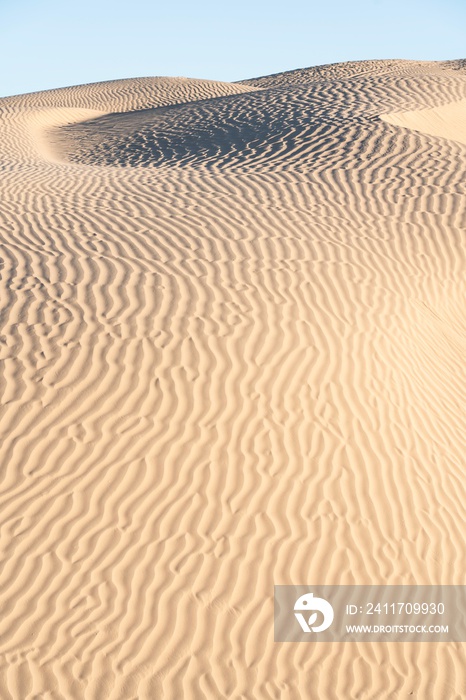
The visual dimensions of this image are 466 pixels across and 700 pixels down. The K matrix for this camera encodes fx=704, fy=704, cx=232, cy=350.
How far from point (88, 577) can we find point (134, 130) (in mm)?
17607

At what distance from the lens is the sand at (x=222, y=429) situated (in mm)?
5441

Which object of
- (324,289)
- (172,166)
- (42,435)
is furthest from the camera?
(172,166)

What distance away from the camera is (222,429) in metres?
7.00

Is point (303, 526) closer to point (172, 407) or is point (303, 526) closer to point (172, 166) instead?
point (172, 407)

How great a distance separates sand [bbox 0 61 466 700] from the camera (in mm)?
5441

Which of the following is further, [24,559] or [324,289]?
[324,289]

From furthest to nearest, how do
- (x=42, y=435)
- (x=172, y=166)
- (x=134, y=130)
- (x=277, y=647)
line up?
(x=134, y=130) → (x=172, y=166) → (x=42, y=435) → (x=277, y=647)

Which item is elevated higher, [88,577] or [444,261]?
[444,261]

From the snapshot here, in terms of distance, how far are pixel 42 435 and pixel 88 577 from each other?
1.62 metres

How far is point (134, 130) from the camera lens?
830 inches

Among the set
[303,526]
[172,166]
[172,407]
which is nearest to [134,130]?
[172,166]

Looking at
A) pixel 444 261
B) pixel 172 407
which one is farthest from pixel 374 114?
pixel 172 407

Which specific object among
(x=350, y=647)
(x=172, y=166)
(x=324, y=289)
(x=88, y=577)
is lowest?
Answer: (x=350, y=647)

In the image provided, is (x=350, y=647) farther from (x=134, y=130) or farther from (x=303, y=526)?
(x=134, y=130)
